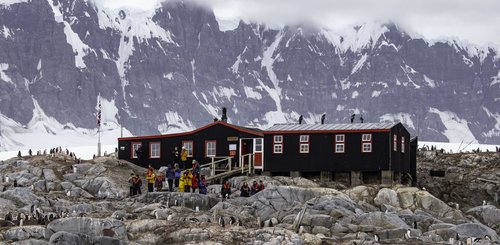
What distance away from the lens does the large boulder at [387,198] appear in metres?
61.7

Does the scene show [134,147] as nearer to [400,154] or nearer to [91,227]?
[400,154]

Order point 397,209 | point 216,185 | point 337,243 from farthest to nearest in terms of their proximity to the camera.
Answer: point 216,185
point 397,209
point 337,243

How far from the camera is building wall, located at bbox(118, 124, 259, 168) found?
7419cm

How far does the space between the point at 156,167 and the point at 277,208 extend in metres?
21.1

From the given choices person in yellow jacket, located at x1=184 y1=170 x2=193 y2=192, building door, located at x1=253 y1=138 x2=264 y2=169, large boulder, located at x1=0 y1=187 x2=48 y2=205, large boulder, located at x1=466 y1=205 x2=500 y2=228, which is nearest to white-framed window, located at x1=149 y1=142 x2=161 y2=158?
building door, located at x1=253 y1=138 x2=264 y2=169

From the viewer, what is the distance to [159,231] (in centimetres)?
4784

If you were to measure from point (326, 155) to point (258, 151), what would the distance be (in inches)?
198

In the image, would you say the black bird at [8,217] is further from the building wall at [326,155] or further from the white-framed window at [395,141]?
the white-framed window at [395,141]

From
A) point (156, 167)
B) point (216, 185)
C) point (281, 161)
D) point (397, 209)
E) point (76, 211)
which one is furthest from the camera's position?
point (156, 167)

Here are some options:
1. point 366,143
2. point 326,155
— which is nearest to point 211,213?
point 326,155

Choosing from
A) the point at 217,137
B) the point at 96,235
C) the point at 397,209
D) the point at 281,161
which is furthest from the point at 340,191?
the point at 96,235

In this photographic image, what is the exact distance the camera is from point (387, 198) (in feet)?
204

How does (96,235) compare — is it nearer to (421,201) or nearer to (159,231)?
(159,231)

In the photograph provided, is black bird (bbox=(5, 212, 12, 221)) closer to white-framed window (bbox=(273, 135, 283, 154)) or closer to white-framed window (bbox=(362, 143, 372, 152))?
white-framed window (bbox=(273, 135, 283, 154))
